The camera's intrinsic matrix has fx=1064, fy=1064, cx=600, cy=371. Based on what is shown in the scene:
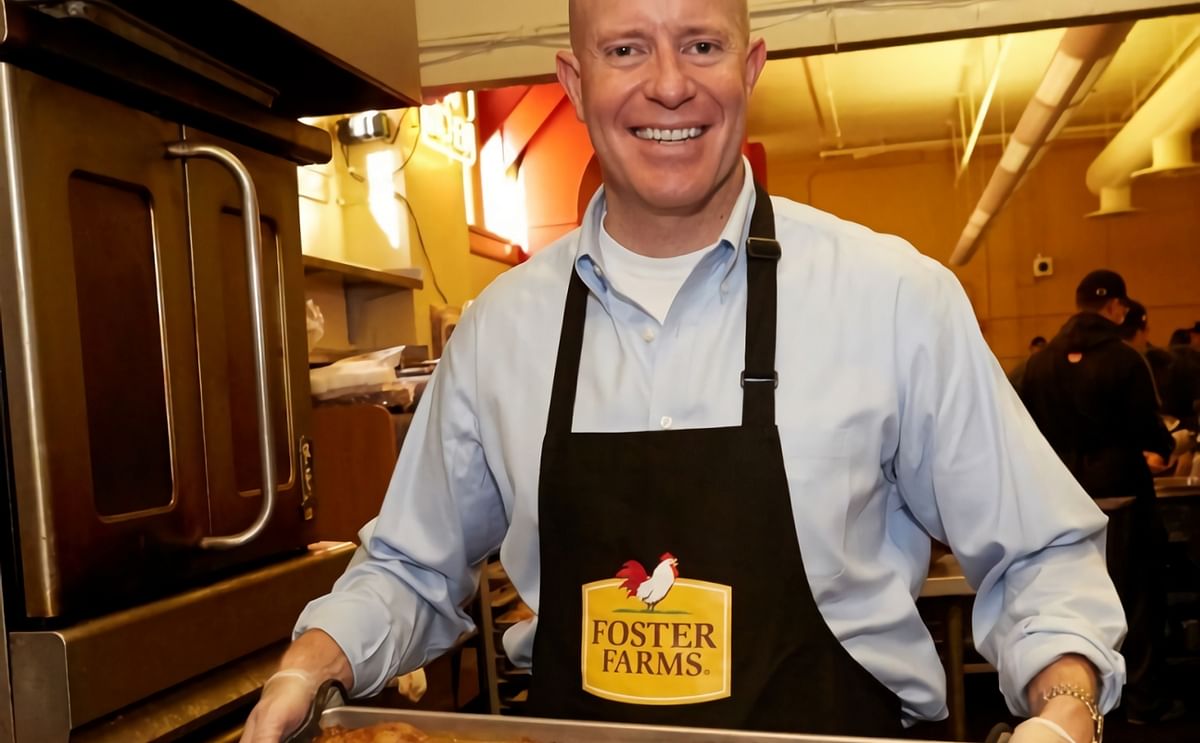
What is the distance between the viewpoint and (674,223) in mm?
1435

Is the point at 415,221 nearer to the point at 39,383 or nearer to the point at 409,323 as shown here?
the point at 409,323

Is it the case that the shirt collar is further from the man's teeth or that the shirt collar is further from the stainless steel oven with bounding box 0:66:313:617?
the stainless steel oven with bounding box 0:66:313:617

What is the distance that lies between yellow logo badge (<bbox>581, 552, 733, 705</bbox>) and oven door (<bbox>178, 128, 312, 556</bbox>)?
0.51m

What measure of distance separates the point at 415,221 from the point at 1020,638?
306 centimetres

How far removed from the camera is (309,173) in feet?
11.0

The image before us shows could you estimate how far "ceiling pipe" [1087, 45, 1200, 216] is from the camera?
623 cm

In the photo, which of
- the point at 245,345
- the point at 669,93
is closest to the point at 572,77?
the point at 669,93

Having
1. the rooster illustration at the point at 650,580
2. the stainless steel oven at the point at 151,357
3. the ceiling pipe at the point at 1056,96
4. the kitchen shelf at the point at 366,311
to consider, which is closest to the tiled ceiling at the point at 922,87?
the ceiling pipe at the point at 1056,96

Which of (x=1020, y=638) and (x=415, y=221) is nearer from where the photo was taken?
(x=1020, y=638)

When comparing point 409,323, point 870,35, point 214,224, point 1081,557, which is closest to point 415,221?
point 409,323

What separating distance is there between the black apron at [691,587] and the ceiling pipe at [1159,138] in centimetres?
573

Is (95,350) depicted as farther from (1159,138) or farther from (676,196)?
(1159,138)

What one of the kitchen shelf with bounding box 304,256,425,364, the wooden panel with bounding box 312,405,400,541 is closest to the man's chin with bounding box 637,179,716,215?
the wooden panel with bounding box 312,405,400,541

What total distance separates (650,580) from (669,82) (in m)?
0.62
